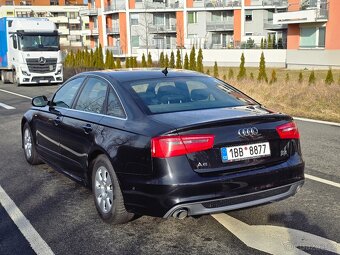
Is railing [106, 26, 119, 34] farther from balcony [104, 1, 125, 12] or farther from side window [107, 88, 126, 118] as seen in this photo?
side window [107, 88, 126, 118]

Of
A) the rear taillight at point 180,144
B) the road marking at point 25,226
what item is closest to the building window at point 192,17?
the road marking at point 25,226

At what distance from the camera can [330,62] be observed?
35.2 m

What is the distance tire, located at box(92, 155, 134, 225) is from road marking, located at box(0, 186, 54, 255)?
70cm

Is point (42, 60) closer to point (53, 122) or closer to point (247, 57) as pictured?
point (53, 122)

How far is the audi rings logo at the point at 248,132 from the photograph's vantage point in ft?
13.2

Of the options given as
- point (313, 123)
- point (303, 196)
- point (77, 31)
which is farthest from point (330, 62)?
point (77, 31)

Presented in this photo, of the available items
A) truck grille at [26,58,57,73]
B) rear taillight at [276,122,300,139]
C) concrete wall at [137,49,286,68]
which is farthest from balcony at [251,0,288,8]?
rear taillight at [276,122,300,139]

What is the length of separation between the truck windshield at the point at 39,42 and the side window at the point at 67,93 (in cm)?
1888

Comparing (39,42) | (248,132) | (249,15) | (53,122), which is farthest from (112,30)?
(248,132)

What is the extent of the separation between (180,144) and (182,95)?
1121mm

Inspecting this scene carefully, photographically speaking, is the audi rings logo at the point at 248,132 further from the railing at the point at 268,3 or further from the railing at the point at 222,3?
the railing at the point at 222,3

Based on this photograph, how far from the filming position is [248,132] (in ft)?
13.3

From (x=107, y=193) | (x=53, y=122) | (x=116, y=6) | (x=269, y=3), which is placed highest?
(x=116, y=6)

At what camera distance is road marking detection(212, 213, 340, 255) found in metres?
3.91
